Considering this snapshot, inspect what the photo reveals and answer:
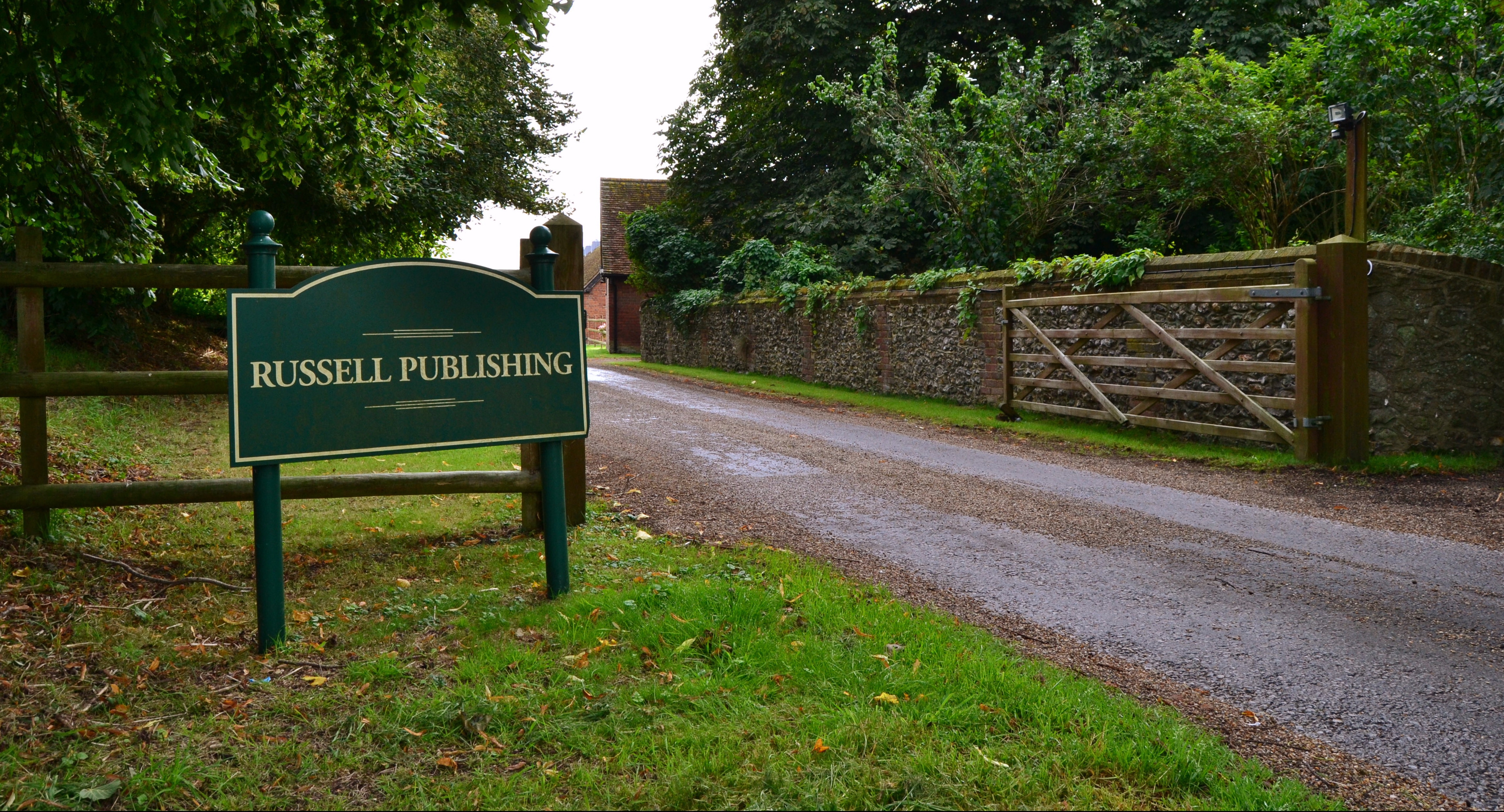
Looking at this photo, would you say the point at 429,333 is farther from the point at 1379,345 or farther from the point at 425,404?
the point at 1379,345

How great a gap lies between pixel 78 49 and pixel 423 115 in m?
2.30

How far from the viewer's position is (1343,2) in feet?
49.3

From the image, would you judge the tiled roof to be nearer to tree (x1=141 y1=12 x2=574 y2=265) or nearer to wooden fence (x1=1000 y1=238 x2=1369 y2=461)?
tree (x1=141 y1=12 x2=574 y2=265)

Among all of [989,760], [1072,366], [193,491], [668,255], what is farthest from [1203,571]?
[668,255]

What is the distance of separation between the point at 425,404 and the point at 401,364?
21 centimetres

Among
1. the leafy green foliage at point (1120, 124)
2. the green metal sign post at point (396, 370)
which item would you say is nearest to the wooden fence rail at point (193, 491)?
the green metal sign post at point (396, 370)

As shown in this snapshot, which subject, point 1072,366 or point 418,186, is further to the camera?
point 418,186

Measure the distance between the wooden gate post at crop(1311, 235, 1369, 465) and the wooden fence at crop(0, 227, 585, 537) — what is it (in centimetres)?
835

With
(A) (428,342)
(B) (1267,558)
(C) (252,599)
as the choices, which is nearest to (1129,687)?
(B) (1267,558)

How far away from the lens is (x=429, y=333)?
4422 mm

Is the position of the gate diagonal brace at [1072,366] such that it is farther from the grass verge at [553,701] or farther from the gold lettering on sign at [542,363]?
the gold lettering on sign at [542,363]

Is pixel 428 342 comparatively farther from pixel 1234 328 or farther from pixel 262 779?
pixel 1234 328

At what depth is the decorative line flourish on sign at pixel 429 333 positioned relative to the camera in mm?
4332

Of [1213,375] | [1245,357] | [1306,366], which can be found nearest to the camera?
[1306,366]
